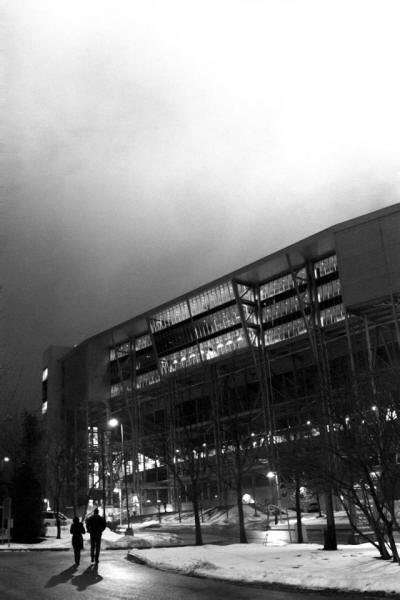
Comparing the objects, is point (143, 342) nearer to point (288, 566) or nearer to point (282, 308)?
point (282, 308)

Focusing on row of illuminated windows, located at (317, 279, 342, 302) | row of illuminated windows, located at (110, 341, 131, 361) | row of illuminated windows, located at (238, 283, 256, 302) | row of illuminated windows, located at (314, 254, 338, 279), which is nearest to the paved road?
row of illuminated windows, located at (317, 279, 342, 302)

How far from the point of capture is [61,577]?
18.2 metres

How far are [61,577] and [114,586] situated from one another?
329 centimetres

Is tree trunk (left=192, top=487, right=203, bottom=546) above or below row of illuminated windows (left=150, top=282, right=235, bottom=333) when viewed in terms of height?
below

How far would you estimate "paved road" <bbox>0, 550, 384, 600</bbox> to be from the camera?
1382 centimetres

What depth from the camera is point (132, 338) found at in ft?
317

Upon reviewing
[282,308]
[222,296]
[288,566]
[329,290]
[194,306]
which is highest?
[194,306]

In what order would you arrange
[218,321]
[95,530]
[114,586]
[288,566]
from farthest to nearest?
1. [218,321]
2. [95,530]
3. [288,566]
4. [114,586]

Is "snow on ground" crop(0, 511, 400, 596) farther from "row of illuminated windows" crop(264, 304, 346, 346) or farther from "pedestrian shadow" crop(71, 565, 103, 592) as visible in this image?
"row of illuminated windows" crop(264, 304, 346, 346)

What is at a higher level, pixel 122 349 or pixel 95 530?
pixel 122 349

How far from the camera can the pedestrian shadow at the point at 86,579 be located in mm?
15958

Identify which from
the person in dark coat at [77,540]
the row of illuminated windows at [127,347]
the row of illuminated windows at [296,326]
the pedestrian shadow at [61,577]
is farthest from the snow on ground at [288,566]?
the row of illuminated windows at [127,347]

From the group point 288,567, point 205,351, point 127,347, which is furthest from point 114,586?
point 127,347

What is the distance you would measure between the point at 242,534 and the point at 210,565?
1260cm
